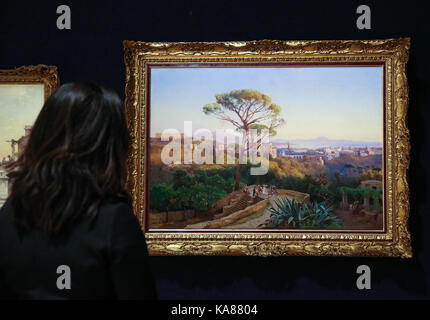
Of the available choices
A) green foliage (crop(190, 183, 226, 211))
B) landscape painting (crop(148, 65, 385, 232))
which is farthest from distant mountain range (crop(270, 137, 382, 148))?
green foliage (crop(190, 183, 226, 211))

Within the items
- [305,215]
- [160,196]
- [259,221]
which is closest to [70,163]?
[160,196]

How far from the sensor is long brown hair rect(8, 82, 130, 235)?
1.09m

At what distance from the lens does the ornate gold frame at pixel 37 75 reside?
2625 mm

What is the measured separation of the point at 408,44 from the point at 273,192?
122cm

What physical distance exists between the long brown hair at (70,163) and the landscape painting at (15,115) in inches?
64.5

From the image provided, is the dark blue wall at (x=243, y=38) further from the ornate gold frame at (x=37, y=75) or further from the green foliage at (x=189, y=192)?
the green foliage at (x=189, y=192)

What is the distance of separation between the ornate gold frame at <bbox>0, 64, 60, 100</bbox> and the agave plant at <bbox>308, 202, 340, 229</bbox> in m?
1.81

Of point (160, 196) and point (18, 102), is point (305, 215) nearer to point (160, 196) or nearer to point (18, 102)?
point (160, 196)

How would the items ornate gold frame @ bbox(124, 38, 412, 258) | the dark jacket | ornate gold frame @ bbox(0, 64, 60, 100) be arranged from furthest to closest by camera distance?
ornate gold frame @ bbox(0, 64, 60, 100)
ornate gold frame @ bbox(124, 38, 412, 258)
the dark jacket

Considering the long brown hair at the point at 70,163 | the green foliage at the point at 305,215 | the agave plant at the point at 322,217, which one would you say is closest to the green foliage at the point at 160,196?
the green foliage at the point at 305,215

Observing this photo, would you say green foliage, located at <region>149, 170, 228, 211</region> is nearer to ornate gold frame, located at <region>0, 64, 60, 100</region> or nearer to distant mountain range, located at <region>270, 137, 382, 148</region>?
distant mountain range, located at <region>270, 137, 382, 148</region>

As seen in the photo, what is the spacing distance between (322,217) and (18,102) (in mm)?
2050

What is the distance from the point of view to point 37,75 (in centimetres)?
263
